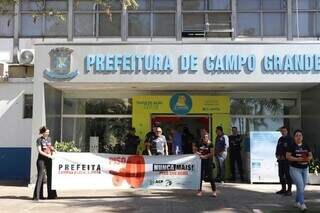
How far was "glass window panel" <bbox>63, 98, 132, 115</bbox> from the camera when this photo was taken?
2081 cm

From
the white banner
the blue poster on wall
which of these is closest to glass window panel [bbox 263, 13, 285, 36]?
the blue poster on wall

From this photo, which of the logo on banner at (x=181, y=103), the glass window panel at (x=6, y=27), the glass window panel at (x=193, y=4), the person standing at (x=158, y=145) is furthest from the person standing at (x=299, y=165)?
the glass window panel at (x=6, y=27)

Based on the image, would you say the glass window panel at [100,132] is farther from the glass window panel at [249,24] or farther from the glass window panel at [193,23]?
the glass window panel at [249,24]

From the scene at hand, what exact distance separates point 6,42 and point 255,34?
9143 mm

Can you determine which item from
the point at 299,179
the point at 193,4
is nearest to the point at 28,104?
the point at 193,4

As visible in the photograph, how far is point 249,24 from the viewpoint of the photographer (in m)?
21.3

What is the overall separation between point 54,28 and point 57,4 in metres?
0.93

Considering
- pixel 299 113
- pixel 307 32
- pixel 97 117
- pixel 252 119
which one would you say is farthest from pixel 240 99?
pixel 97 117

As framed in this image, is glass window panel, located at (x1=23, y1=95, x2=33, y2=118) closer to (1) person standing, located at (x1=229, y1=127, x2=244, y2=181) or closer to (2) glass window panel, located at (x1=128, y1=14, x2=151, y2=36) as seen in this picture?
(2) glass window panel, located at (x1=128, y1=14, x2=151, y2=36)

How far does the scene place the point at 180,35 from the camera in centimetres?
2123

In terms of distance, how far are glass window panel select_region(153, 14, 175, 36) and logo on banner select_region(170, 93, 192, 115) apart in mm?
2525

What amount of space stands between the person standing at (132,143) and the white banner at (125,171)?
13.8 feet

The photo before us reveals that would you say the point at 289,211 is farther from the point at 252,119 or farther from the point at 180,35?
the point at 180,35

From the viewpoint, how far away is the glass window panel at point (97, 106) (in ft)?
68.3
